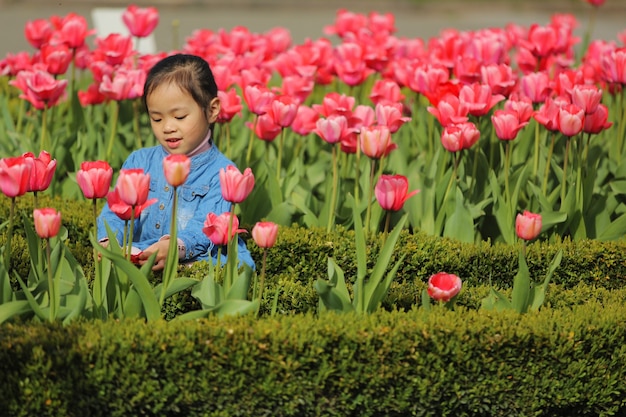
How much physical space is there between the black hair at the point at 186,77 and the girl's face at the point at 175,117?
2 centimetres

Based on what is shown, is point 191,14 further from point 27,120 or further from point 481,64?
point 481,64

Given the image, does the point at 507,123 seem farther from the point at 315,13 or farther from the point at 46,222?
the point at 315,13

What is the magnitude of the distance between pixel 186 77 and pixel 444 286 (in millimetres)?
1539

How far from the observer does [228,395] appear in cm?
379

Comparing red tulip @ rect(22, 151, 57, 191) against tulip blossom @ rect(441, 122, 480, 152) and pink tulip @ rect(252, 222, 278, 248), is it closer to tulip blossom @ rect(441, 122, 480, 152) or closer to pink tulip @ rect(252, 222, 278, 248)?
pink tulip @ rect(252, 222, 278, 248)

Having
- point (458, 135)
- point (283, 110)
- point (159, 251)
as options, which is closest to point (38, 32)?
point (283, 110)

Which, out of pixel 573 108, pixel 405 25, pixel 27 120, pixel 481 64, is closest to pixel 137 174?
pixel 573 108

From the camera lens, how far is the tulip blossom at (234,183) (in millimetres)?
3826

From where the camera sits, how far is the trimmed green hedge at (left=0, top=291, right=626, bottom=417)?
12.0ft

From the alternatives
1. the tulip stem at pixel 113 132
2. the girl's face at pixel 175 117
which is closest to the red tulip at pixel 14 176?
the girl's face at pixel 175 117

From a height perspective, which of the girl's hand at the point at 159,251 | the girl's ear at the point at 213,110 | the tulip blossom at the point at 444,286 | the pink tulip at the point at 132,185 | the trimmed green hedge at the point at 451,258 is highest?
the pink tulip at the point at 132,185

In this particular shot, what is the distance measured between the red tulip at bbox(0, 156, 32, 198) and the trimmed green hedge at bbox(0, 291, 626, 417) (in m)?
0.46

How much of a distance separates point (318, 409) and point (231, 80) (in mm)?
2771

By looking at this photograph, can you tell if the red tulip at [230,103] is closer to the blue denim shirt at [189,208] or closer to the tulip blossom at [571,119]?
the blue denim shirt at [189,208]
